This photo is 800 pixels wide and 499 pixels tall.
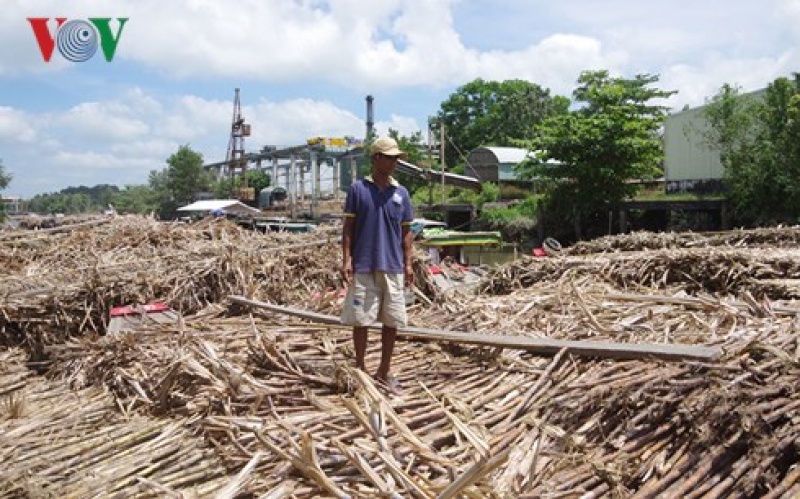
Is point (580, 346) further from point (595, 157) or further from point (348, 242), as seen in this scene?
point (595, 157)

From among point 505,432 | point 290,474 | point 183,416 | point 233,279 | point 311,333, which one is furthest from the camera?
point 233,279

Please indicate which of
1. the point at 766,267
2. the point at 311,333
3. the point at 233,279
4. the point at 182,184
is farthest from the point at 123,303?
the point at 182,184

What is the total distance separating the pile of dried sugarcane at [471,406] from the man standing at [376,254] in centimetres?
30

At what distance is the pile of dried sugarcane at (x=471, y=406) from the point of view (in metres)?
2.96

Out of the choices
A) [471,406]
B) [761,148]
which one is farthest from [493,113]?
[471,406]

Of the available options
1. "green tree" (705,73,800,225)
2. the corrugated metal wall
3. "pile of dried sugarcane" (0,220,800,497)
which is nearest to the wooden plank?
"pile of dried sugarcane" (0,220,800,497)

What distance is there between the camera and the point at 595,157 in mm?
24484

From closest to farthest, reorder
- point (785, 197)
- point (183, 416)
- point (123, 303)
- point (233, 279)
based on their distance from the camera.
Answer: point (183, 416) < point (123, 303) < point (233, 279) < point (785, 197)

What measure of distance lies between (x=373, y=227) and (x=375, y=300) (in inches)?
17.6

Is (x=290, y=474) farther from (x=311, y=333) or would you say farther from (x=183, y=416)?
(x=311, y=333)

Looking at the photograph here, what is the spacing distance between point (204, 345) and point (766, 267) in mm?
6270

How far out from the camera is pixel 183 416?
3816mm

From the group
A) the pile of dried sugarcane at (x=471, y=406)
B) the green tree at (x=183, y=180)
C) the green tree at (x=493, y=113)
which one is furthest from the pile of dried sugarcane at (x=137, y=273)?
the green tree at (x=183, y=180)

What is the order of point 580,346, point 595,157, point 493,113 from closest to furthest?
point 580,346 → point 595,157 → point 493,113
